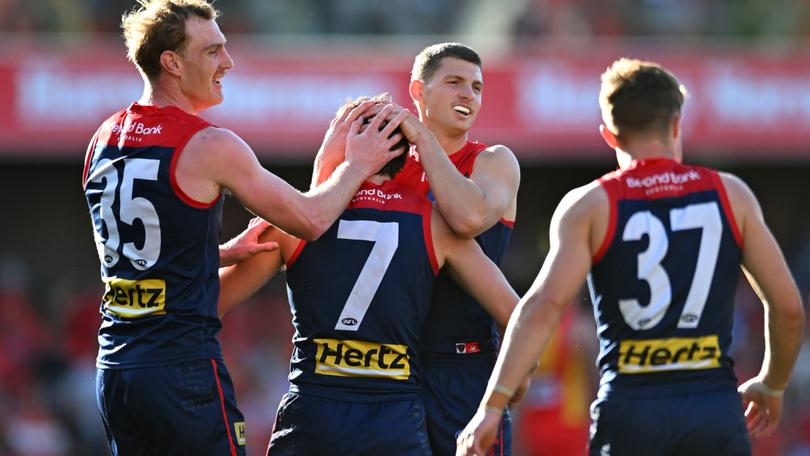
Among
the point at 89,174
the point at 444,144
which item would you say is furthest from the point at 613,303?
the point at 89,174

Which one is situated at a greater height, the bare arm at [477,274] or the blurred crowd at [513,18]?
the blurred crowd at [513,18]

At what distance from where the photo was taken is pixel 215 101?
5500mm

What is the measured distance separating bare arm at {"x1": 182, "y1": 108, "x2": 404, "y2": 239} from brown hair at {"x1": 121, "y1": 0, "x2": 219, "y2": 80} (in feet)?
1.46

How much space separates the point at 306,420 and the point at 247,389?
8.76m

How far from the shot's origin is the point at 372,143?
5395mm

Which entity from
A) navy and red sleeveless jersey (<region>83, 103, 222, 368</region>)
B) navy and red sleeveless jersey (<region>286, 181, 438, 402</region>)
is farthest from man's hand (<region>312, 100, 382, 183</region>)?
navy and red sleeveless jersey (<region>83, 103, 222, 368</region>)

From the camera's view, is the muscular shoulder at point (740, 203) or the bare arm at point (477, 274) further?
the bare arm at point (477, 274)

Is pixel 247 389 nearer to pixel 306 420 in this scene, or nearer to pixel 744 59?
pixel 744 59

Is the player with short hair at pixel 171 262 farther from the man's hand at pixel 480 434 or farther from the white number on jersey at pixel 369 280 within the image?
the man's hand at pixel 480 434

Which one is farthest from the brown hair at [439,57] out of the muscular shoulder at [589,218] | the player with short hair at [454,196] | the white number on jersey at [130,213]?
the muscular shoulder at [589,218]

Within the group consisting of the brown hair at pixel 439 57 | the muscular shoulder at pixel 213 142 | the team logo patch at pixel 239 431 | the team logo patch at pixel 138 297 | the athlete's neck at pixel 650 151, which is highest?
the brown hair at pixel 439 57

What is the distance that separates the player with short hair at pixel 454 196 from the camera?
5445 millimetres

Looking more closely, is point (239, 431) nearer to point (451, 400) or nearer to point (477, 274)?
point (451, 400)

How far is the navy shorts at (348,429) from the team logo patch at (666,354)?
973mm
